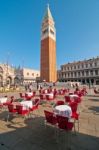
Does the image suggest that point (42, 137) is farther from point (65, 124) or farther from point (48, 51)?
point (48, 51)

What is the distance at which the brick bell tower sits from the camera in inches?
2422

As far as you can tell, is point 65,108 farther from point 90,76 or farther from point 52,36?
point 90,76

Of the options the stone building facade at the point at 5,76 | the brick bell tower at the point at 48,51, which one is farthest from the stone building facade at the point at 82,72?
the stone building facade at the point at 5,76

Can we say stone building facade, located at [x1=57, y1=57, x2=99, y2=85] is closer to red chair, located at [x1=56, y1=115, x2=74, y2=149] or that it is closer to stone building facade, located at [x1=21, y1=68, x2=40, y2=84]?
stone building facade, located at [x1=21, y1=68, x2=40, y2=84]

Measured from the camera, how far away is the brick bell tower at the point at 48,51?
202ft

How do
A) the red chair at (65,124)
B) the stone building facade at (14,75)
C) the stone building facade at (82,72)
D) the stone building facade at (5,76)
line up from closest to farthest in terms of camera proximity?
the red chair at (65,124) → the stone building facade at (82,72) → the stone building facade at (5,76) → the stone building facade at (14,75)

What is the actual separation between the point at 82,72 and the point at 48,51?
2572cm

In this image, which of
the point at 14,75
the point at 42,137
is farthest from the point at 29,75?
the point at 42,137

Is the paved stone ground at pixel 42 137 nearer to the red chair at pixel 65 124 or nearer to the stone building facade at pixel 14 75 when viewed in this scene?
the red chair at pixel 65 124

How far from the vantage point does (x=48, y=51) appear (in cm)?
6153

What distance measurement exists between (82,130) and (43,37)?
208 ft

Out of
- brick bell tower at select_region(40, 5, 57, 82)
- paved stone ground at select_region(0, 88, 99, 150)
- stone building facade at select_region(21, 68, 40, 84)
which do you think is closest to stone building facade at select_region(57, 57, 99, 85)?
brick bell tower at select_region(40, 5, 57, 82)

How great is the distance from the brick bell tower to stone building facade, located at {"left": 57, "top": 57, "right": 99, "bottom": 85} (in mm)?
19450

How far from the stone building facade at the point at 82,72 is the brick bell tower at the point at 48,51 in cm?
1945
